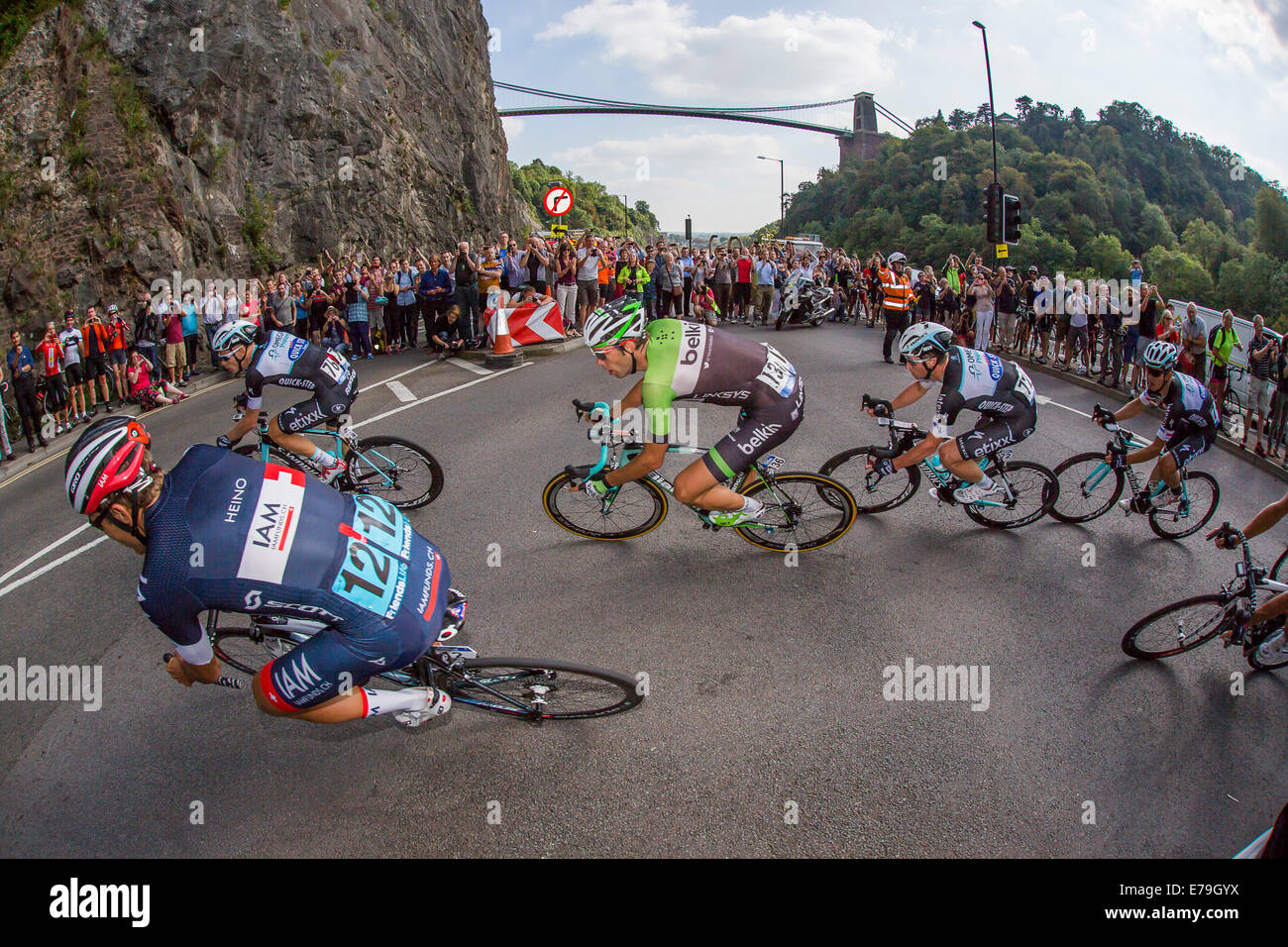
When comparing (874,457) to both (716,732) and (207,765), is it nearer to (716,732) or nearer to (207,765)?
(716,732)

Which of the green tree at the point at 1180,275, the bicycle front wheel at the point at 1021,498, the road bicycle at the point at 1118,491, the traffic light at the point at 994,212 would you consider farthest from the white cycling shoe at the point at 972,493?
the green tree at the point at 1180,275

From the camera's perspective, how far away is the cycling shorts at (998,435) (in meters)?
6.65

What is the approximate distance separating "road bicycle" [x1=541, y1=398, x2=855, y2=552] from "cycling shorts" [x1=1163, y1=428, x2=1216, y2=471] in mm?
2884

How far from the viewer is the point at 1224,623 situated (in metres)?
4.84

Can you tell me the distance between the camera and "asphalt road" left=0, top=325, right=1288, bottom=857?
386cm

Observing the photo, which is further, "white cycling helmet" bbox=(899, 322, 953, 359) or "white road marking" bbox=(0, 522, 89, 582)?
"white road marking" bbox=(0, 522, 89, 582)

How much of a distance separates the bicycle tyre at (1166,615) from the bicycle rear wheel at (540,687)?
327 centimetres

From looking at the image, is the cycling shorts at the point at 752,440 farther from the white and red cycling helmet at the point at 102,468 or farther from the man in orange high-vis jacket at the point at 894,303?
the man in orange high-vis jacket at the point at 894,303

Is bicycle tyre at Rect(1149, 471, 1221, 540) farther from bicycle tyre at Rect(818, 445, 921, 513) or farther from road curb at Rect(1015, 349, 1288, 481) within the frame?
road curb at Rect(1015, 349, 1288, 481)

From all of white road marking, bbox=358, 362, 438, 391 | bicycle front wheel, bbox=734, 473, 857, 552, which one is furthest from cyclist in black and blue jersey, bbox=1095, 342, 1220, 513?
white road marking, bbox=358, 362, 438, 391

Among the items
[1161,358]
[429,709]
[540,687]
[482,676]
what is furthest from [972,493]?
[429,709]

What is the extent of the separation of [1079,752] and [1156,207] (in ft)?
320

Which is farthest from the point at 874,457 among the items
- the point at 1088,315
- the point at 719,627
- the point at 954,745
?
the point at 1088,315
